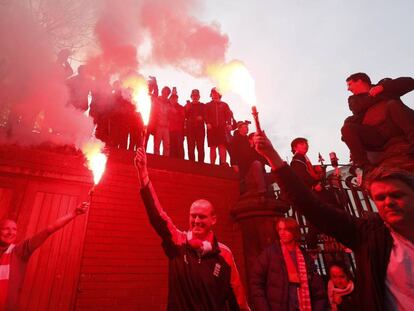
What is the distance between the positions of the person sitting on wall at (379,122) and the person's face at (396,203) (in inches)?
118

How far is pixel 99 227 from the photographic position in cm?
528

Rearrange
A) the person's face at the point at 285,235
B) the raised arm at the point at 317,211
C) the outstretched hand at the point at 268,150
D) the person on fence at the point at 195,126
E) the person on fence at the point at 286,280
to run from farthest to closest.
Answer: the person on fence at the point at 195,126
the person's face at the point at 285,235
the person on fence at the point at 286,280
the outstretched hand at the point at 268,150
the raised arm at the point at 317,211

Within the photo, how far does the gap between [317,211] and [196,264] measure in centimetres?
144

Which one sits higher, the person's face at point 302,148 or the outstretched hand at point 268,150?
the person's face at point 302,148

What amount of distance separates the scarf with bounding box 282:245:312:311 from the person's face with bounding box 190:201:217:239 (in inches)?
44.6

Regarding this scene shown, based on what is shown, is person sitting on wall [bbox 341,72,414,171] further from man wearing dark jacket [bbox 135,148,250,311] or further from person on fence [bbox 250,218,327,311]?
man wearing dark jacket [bbox 135,148,250,311]

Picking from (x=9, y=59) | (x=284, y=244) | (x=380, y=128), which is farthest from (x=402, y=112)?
(x=9, y=59)

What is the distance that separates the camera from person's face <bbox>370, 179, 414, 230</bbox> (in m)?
1.39

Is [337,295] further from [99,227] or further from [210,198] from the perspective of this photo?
[99,227]

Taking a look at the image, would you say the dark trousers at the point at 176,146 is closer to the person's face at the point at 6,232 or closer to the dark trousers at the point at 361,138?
the dark trousers at the point at 361,138

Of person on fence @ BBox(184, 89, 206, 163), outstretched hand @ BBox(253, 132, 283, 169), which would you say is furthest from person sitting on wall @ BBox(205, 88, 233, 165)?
outstretched hand @ BBox(253, 132, 283, 169)

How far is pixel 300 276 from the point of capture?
316 centimetres

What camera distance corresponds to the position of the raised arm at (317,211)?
5.06 ft

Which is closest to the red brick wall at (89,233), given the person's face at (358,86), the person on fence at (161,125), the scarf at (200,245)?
the person on fence at (161,125)
